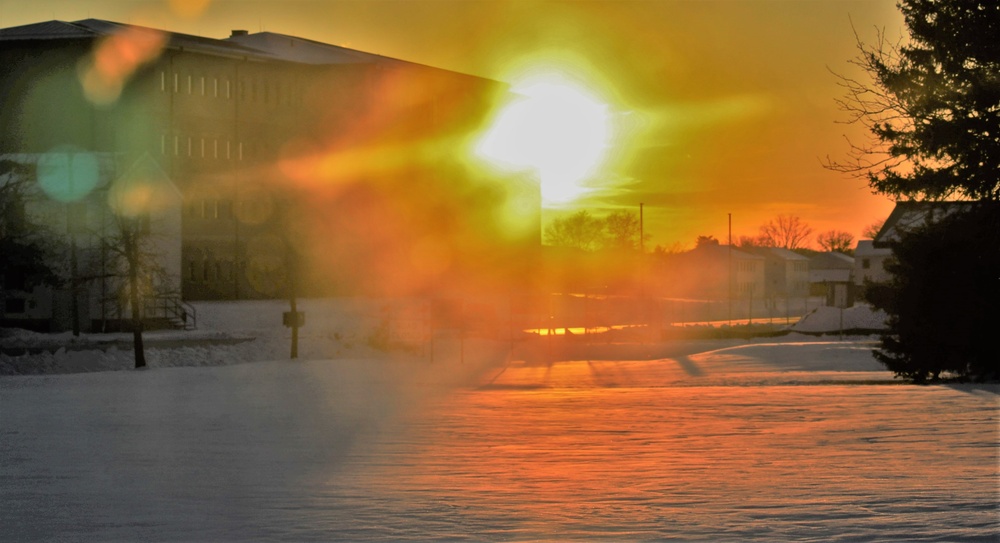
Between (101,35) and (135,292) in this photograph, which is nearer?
(135,292)

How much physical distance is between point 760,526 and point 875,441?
19.6 feet

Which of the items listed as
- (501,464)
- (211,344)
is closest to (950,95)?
(501,464)

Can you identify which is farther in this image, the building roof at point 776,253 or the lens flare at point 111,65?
the building roof at point 776,253

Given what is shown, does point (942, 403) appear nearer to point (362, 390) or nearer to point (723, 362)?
point (362, 390)

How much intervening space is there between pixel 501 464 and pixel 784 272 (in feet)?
509

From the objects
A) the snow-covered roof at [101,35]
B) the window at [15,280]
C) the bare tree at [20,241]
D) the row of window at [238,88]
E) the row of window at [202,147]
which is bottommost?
the window at [15,280]

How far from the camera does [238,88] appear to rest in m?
79.8

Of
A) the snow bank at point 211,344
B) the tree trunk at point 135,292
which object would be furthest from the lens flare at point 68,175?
the tree trunk at point 135,292

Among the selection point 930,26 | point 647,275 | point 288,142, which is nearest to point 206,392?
point 930,26

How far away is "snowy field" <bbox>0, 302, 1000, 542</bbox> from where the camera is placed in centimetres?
1044

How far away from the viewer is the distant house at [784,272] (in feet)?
527

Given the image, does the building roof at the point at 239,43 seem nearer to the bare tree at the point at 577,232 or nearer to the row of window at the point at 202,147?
the row of window at the point at 202,147

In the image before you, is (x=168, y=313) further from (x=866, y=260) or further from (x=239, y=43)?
(x=866, y=260)

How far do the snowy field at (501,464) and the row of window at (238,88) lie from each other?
1949 inches
